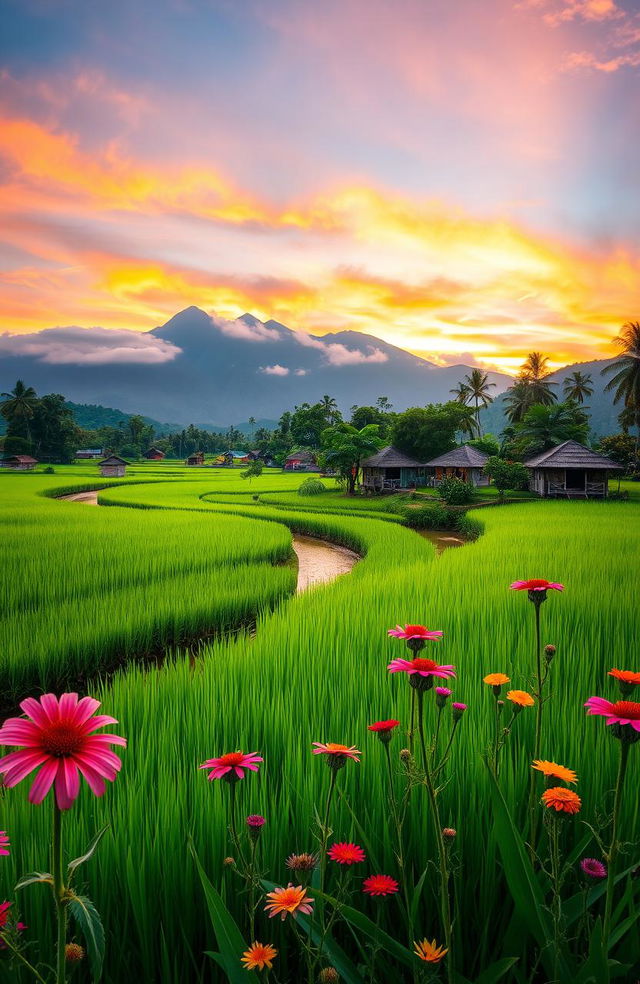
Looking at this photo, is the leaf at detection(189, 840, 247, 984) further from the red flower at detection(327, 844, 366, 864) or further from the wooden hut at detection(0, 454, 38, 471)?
the wooden hut at detection(0, 454, 38, 471)

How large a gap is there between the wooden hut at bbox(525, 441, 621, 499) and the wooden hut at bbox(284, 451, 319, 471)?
4419 centimetres

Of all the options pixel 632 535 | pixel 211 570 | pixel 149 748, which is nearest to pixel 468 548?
pixel 632 535

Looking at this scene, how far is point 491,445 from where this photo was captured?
3691 cm

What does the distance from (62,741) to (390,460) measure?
3058 cm

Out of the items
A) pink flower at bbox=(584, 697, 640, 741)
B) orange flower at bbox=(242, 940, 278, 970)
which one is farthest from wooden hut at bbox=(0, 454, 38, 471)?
pink flower at bbox=(584, 697, 640, 741)

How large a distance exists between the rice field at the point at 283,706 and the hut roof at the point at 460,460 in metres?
19.5

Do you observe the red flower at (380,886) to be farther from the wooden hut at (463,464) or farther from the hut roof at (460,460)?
the hut roof at (460,460)

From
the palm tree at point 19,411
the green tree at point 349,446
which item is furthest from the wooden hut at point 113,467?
the green tree at point 349,446

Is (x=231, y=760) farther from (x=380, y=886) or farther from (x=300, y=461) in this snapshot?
(x=300, y=461)

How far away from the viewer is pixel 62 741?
77 cm

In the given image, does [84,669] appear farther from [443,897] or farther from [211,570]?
[443,897]

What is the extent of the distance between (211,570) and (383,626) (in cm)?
533

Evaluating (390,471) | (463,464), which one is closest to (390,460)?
(390,471)

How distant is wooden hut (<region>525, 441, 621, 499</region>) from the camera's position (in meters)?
24.5
